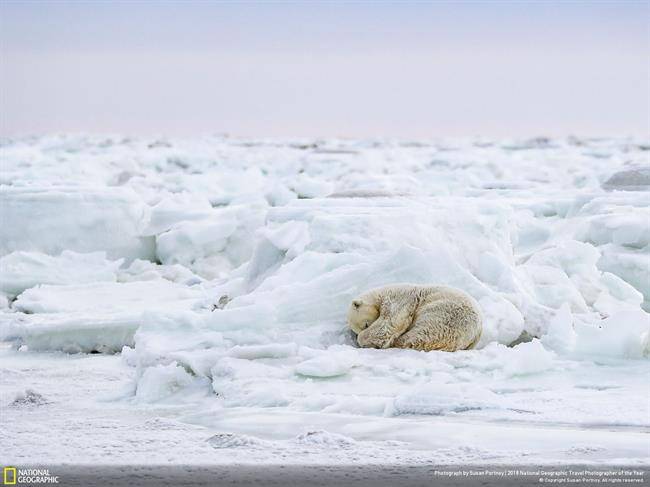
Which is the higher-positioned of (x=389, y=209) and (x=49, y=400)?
(x=389, y=209)

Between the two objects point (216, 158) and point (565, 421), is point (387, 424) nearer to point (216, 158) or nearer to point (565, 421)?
point (565, 421)

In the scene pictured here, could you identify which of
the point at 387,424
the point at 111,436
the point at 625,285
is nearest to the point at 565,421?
the point at 387,424

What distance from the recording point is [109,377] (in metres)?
6.03

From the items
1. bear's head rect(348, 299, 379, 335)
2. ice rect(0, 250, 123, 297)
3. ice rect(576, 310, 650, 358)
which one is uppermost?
ice rect(0, 250, 123, 297)

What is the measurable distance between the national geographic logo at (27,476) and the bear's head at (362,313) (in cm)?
251

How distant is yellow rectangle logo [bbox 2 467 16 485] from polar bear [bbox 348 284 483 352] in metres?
2.49

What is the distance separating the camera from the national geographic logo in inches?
151

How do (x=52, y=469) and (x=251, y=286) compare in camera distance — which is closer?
(x=52, y=469)

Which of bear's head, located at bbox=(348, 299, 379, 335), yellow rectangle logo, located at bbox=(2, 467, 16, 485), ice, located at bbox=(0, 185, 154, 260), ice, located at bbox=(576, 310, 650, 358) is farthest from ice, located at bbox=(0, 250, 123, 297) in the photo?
yellow rectangle logo, located at bbox=(2, 467, 16, 485)

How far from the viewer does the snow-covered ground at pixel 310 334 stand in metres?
4.42

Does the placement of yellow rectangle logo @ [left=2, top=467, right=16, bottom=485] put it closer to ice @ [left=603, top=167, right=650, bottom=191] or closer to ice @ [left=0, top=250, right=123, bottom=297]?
ice @ [left=0, top=250, right=123, bottom=297]

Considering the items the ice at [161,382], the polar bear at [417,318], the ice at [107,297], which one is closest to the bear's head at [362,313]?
the polar bear at [417,318]

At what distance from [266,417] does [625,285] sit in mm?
3656

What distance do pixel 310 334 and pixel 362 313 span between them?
340 mm
